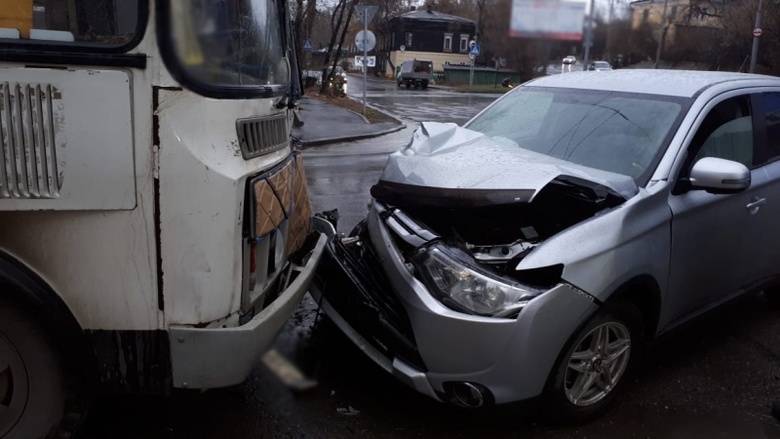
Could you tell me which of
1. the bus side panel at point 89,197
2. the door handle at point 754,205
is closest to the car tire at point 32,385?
the bus side panel at point 89,197

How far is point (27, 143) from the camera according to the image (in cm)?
219

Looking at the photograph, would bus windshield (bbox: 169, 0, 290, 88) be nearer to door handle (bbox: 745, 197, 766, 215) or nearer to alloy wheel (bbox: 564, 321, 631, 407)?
alloy wheel (bbox: 564, 321, 631, 407)

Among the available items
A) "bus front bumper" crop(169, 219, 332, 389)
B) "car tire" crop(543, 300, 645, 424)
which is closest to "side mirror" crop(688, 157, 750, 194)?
"car tire" crop(543, 300, 645, 424)

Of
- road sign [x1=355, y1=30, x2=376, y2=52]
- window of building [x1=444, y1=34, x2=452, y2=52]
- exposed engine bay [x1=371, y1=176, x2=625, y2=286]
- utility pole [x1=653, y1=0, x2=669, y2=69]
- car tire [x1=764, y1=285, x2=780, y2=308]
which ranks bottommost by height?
car tire [x1=764, y1=285, x2=780, y2=308]

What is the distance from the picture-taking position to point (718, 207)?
11.8 feet

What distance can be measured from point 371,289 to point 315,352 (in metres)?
0.75

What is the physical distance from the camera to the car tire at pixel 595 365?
9.69ft

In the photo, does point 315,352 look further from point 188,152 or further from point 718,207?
point 718,207

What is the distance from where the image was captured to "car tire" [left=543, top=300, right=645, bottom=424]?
2.95 m

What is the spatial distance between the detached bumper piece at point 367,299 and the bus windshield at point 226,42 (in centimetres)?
107

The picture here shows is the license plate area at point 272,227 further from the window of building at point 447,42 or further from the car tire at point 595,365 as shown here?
the window of building at point 447,42

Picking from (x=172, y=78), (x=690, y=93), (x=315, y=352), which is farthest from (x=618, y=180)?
(x=172, y=78)

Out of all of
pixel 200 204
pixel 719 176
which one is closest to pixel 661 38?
pixel 719 176

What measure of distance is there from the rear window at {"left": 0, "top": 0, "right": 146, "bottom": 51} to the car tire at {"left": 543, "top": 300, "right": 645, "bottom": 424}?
2284mm
